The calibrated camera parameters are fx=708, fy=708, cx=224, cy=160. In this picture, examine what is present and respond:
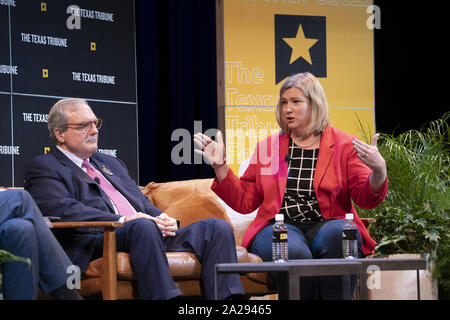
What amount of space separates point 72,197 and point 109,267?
48 centimetres

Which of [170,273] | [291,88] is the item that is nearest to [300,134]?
[291,88]

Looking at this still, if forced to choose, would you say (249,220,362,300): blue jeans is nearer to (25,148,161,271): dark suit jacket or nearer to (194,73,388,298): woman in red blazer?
(194,73,388,298): woman in red blazer

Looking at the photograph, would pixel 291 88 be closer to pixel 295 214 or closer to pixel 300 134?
pixel 300 134

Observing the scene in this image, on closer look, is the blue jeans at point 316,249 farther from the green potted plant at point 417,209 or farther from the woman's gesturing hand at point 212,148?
the green potted plant at point 417,209

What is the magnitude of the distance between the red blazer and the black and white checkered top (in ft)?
0.09

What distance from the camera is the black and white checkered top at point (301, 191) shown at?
3.45 m

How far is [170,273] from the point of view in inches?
123

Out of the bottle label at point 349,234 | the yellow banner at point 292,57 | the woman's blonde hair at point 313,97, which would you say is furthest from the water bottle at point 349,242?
the yellow banner at point 292,57

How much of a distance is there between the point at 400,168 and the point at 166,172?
176 cm

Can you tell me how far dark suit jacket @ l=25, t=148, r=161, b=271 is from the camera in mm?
3178

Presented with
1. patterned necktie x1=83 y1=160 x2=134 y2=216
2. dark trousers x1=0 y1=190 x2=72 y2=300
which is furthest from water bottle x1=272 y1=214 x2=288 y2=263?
dark trousers x1=0 y1=190 x2=72 y2=300

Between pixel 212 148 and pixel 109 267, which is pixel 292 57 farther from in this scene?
pixel 109 267

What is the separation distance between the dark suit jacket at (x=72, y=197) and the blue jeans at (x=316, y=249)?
620 mm
